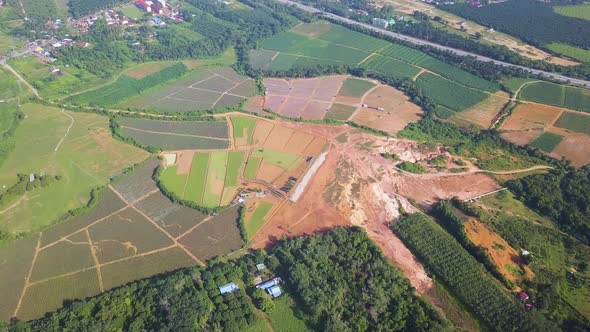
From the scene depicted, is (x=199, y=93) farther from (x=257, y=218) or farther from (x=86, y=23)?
A: (x=86, y=23)

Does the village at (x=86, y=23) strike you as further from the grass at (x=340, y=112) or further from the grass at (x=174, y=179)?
the grass at (x=340, y=112)

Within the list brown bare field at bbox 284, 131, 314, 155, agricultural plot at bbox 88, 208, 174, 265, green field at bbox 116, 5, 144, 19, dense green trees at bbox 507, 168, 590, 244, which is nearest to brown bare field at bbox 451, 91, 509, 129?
dense green trees at bbox 507, 168, 590, 244

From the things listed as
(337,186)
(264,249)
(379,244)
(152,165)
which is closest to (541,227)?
(379,244)

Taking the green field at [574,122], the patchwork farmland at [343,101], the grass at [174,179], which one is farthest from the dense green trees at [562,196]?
the grass at [174,179]

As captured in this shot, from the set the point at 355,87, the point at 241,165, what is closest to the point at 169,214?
the point at 241,165

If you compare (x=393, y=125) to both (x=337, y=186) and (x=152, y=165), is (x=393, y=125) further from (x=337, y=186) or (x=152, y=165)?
(x=152, y=165)

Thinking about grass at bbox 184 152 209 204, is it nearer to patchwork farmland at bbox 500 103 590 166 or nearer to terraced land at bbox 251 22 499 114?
terraced land at bbox 251 22 499 114
